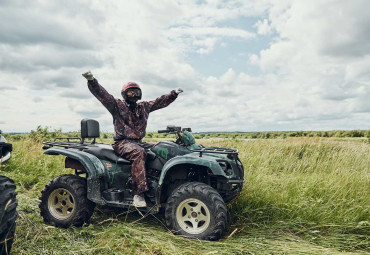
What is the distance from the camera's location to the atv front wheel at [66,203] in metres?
5.15

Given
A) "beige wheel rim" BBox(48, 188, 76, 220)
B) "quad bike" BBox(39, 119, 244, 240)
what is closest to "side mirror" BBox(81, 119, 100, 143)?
"quad bike" BBox(39, 119, 244, 240)

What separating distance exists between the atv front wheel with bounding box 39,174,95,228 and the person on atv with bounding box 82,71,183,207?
31.2 inches

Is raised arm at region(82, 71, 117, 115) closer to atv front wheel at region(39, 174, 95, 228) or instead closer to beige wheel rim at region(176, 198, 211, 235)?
atv front wheel at region(39, 174, 95, 228)

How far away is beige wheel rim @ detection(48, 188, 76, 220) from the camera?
5.30 metres

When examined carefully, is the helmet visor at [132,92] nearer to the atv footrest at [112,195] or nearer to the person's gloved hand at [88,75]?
the person's gloved hand at [88,75]

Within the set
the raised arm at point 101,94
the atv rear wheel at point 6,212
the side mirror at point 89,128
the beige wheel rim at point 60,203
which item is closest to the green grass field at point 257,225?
the beige wheel rim at point 60,203

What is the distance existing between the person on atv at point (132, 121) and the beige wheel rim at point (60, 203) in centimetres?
105

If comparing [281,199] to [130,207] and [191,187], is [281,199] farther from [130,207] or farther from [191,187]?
[130,207]

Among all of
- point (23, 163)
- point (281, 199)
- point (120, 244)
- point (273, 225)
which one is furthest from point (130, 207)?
point (23, 163)

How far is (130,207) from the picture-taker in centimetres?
526

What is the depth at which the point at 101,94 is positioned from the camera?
5578 millimetres

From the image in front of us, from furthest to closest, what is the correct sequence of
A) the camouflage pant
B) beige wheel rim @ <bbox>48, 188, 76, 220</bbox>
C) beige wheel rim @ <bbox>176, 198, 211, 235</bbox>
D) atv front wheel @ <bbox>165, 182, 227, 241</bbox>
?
beige wheel rim @ <bbox>48, 188, 76, 220</bbox> → the camouflage pant → beige wheel rim @ <bbox>176, 198, 211, 235</bbox> → atv front wheel @ <bbox>165, 182, 227, 241</bbox>

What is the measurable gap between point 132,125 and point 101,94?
735 millimetres

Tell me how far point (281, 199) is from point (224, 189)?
142cm
